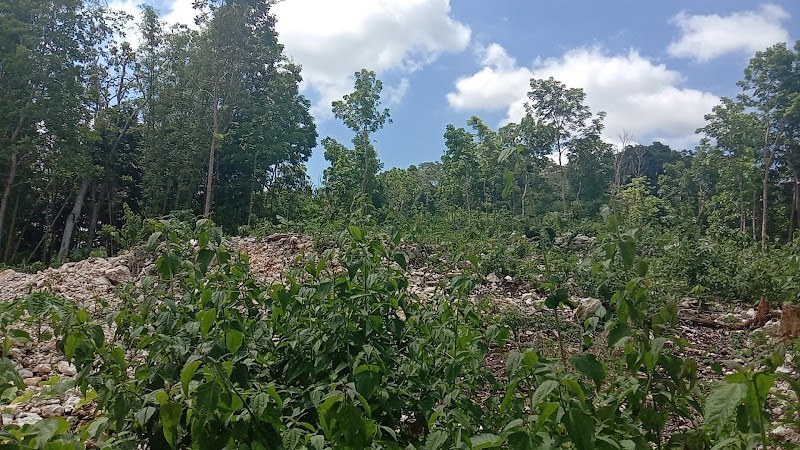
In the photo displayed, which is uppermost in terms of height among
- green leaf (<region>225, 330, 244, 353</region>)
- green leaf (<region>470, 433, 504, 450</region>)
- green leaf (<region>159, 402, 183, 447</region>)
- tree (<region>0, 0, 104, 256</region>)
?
tree (<region>0, 0, 104, 256</region>)

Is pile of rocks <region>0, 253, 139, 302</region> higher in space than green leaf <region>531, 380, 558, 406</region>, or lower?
lower

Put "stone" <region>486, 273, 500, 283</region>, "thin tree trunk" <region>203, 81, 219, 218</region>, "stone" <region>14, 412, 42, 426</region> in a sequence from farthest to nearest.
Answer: "thin tree trunk" <region>203, 81, 219, 218</region> → "stone" <region>486, 273, 500, 283</region> → "stone" <region>14, 412, 42, 426</region>

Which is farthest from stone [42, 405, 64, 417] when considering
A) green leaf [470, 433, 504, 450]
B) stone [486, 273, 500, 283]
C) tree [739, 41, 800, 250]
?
tree [739, 41, 800, 250]

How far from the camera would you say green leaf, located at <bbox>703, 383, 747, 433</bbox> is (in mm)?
770

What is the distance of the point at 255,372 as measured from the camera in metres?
1.57

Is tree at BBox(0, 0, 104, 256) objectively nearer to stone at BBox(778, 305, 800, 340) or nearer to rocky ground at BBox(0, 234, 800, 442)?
rocky ground at BBox(0, 234, 800, 442)

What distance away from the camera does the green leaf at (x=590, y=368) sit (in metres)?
1.09

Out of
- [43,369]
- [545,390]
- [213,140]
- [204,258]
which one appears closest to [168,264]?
[204,258]

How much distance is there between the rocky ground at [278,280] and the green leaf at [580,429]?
64cm

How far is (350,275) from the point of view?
151 cm

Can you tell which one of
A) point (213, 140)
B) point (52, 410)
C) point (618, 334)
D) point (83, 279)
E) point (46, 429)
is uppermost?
point (213, 140)

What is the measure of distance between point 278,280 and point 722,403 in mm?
3792

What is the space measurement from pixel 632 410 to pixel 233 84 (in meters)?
17.0

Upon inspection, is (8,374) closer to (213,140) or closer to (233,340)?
(233,340)
